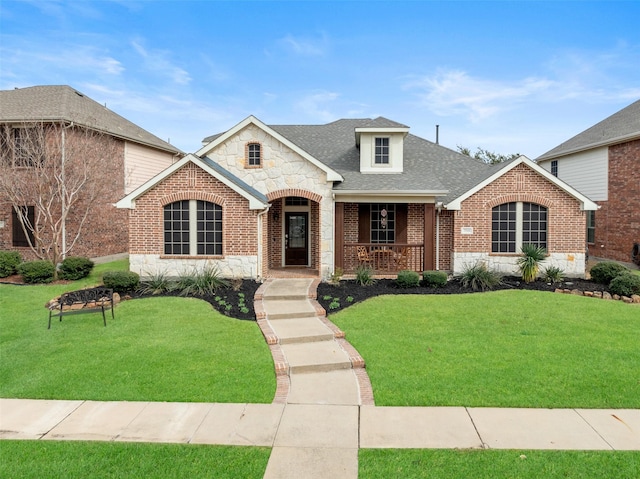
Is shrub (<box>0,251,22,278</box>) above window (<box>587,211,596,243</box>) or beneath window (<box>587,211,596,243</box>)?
beneath

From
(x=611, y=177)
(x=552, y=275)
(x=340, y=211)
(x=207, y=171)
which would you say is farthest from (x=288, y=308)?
(x=611, y=177)

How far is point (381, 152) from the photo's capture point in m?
16.2

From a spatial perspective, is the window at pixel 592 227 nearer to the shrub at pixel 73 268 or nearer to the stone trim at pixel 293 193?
the stone trim at pixel 293 193

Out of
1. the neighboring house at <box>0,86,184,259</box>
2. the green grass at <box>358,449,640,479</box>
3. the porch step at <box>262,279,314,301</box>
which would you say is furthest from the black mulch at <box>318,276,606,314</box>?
the neighboring house at <box>0,86,184,259</box>

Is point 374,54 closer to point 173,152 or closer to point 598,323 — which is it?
point 598,323

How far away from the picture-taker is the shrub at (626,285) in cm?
1189

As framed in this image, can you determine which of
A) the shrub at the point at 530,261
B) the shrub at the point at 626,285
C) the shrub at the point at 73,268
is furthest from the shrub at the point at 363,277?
the shrub at the point at 73,268

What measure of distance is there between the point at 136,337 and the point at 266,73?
564 inches

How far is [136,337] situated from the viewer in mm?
8383

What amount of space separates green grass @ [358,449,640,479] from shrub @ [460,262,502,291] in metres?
9.01

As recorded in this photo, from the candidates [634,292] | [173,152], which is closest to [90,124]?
[173,152]

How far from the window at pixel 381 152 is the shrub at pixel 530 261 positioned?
6.03 m

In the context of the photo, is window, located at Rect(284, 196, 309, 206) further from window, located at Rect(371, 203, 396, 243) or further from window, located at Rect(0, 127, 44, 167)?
window, located at Rect(0, 127, 44, 167)

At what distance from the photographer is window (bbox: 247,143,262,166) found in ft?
48.1
